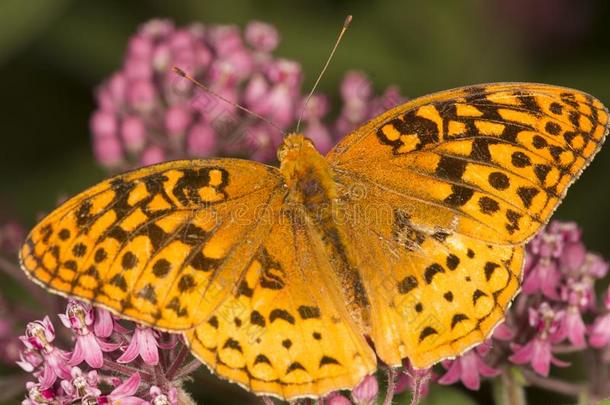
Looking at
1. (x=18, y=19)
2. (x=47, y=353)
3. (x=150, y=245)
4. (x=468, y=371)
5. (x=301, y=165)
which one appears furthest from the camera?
(x=18, y=19)

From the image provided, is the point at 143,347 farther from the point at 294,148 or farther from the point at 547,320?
the point at 547,320

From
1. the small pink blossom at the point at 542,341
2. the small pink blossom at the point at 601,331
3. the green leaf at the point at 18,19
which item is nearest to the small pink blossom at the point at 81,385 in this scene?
the small pink blossom at the point at 542,341

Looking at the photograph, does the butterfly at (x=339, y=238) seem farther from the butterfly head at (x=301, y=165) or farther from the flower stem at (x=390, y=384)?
the flower stem at (x=390, y=384)

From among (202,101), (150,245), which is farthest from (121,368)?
(202,101)

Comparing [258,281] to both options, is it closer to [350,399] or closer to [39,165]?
[350,399]

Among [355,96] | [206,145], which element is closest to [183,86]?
[206,145]

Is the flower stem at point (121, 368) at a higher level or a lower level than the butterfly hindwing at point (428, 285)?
lower
